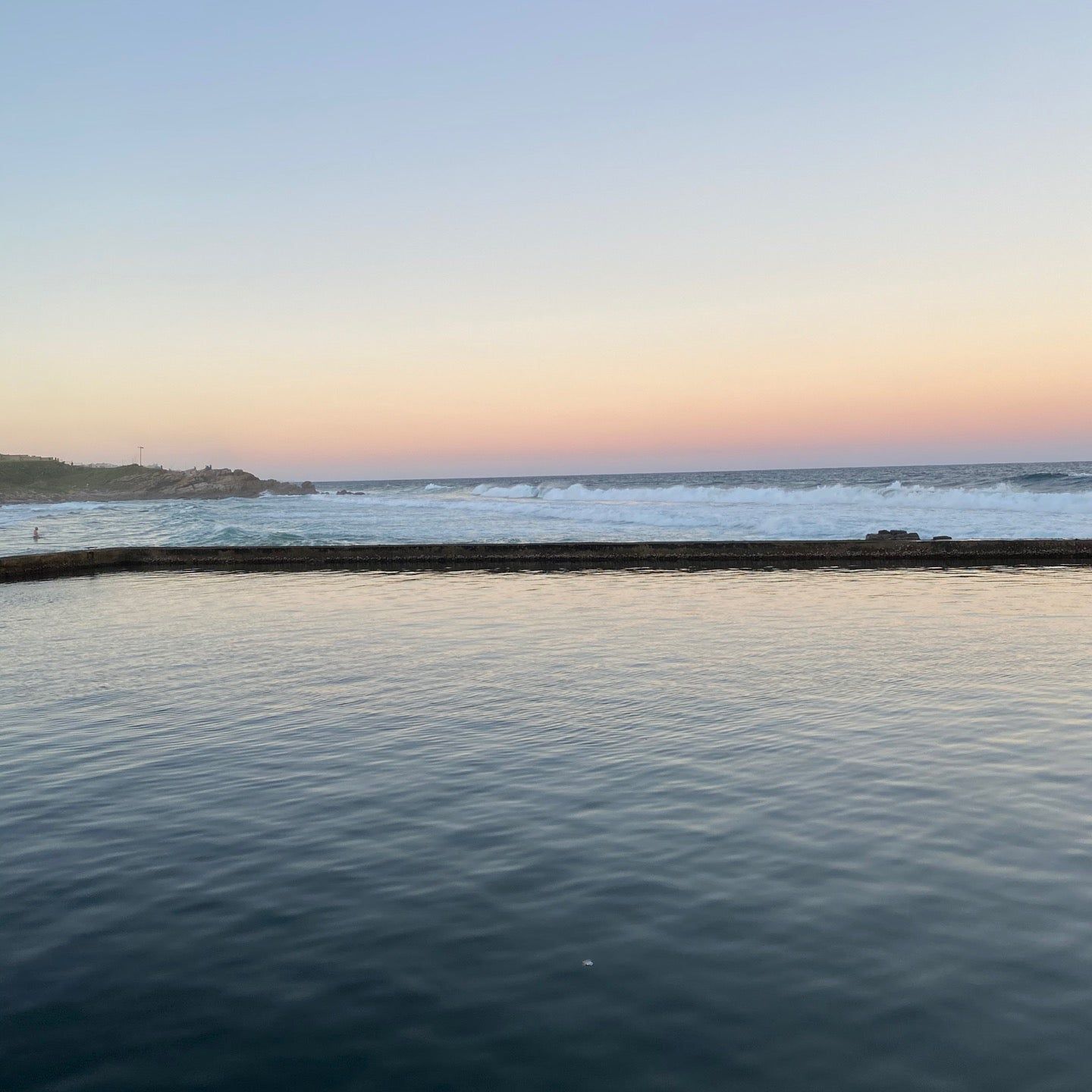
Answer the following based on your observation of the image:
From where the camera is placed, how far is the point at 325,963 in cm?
428

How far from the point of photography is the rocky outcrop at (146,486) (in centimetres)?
15125

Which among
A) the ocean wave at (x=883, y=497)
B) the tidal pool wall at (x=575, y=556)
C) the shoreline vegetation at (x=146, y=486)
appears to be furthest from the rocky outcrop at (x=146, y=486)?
the tidal pool wall at (x=575, y=556)

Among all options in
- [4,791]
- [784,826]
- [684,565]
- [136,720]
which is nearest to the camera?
[784,826]

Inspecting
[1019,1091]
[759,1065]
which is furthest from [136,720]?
[1019,1091]

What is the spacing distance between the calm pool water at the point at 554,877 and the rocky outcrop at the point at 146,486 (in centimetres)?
14105

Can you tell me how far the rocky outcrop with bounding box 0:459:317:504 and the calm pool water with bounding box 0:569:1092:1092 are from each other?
141m

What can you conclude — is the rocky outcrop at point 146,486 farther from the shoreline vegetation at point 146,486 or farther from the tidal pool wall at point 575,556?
the tidal pool wall at point 575,556

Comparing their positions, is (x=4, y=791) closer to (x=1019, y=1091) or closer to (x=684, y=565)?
(x=1019, y=1091)

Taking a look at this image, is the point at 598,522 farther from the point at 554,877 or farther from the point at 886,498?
the point at 554,877

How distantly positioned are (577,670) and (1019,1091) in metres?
7.84

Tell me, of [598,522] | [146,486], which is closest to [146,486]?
[146,486]

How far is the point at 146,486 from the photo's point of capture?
165 m

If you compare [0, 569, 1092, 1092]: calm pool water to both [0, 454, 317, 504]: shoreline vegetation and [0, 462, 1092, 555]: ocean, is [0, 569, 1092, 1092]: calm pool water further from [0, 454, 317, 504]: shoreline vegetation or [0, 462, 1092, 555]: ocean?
[0, 454, 317, 504]: shoreline vegetation

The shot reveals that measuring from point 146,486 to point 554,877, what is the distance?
174 meters
